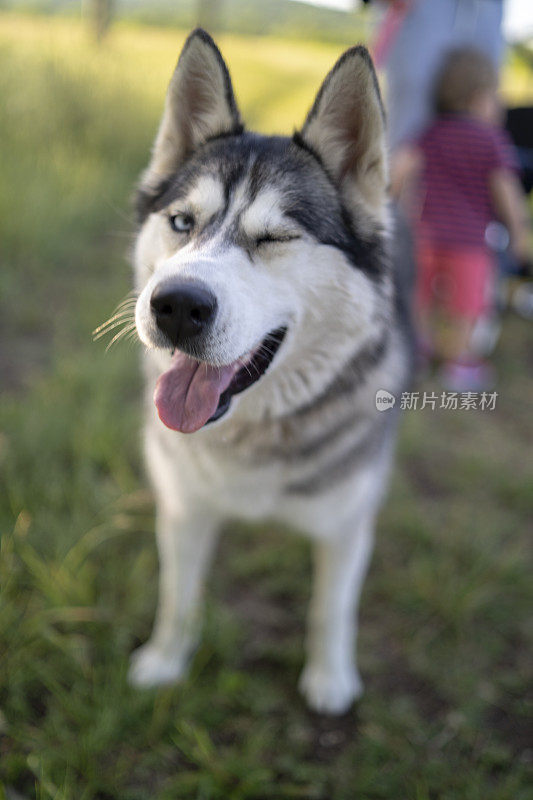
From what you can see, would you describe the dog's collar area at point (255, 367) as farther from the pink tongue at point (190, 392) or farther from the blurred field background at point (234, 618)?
the blurred field background at point (234, 618)

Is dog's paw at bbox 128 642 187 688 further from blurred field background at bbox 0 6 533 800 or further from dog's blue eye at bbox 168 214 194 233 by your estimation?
dog's blue eye at bbox 168 214 194 233

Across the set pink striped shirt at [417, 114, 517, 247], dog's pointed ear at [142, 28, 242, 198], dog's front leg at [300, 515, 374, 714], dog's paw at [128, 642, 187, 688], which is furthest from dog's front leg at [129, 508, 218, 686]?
pink striped shirt at [417, 114, 517, 247]

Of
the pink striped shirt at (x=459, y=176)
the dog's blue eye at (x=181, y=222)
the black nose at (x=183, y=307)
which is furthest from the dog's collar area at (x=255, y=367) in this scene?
the pink striped shirt at (x=459, y=176)

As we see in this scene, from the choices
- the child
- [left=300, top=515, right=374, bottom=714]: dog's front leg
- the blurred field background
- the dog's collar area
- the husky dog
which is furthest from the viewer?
the child

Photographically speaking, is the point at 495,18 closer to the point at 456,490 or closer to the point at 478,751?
the point at 456,490

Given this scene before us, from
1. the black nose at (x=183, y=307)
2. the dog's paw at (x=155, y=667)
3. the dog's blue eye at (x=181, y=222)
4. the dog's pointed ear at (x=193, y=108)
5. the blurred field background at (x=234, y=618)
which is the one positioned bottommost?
the dog's paw at (x=155, y=667)

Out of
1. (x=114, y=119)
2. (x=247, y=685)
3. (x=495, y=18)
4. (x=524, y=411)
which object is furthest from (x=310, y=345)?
(x=114, y=119)

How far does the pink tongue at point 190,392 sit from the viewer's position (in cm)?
148

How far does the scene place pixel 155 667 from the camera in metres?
Answer: 2.03

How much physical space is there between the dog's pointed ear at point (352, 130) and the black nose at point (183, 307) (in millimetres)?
643

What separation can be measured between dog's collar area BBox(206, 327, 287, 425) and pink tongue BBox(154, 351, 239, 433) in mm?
29

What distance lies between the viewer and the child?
367 cm

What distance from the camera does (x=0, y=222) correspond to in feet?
13.4

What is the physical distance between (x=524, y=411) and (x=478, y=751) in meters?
2.40
